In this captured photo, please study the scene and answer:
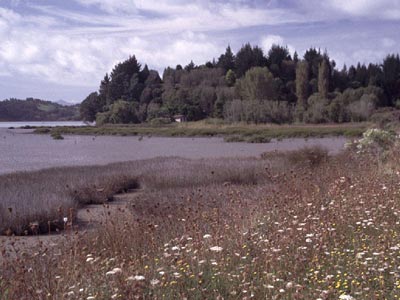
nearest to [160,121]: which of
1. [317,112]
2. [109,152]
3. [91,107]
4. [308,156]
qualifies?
[317,112]

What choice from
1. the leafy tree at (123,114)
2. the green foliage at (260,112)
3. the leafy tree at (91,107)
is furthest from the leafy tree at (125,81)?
the green foliage at (260,112)

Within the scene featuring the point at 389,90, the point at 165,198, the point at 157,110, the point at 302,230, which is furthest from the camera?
the point at 157,110

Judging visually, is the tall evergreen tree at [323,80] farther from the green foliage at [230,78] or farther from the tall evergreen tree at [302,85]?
the green foliage at [230,78]

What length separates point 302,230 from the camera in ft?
21.6

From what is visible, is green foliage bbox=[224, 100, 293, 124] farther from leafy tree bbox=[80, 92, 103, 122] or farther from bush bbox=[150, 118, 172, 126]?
leafy tree bbox=[80, 92, 103, 122]

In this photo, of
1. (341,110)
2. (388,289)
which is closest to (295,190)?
(388,289)

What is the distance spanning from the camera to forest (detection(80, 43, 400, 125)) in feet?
293

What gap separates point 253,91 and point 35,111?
62778 millimetres

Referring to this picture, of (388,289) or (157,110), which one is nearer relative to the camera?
(388,289)

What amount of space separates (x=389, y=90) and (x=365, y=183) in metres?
93.2

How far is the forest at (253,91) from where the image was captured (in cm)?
8916

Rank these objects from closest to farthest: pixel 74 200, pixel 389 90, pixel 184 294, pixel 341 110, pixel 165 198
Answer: pixel 184 294, pixel 165 198, pixel 74 200, pixel 341 110, pixel 389 90

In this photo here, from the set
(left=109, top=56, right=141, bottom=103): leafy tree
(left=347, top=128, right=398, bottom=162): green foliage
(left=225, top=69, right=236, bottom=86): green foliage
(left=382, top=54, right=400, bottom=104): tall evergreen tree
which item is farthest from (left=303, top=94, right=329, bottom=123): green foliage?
(left=347, top=128, right=398, bottom=162): green foliage

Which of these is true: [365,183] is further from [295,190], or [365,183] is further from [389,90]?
[389,90]
